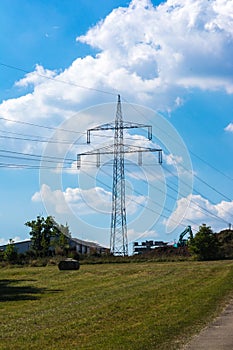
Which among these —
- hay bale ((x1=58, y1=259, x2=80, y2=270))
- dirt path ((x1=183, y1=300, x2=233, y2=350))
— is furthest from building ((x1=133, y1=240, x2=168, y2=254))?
dirt path ((x1=183, y1=300, x2=233, y2=350))

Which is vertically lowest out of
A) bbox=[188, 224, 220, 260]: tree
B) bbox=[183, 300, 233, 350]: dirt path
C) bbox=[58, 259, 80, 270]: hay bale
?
bbox=[183, 300, 233, 350]: dirt path

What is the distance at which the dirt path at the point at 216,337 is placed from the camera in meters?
12.7

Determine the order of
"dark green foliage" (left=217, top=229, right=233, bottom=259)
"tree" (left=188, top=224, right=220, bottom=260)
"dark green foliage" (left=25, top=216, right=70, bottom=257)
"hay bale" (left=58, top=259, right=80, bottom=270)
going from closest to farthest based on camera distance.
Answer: "hay bale" (left=58, top=259, right=80, bottom=270)
"tree" (left=188, top=224, right=220, bottom=260)
"dark green foliage" (left=217, top=229, right=233, bottom=259)
"dark green foliage" (left=25, top=216, right=70, bottom=257)

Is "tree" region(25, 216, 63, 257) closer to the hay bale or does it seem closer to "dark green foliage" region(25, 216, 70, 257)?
"dark green foliage" region(25, 216, 70, 257)

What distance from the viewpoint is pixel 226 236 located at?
104m

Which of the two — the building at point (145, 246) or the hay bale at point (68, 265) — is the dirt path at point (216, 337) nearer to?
the hay bale at point (68, 265)

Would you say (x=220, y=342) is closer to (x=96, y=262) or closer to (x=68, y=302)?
(x=68, y=302)

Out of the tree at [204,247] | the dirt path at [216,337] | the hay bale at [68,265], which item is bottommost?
the dirt path at [216,337]

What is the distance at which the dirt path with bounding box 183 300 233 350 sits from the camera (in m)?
12.7

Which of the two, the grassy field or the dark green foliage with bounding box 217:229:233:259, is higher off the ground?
the dark green foliage with bounding box 217:229:233:259

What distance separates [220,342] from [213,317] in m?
4.77

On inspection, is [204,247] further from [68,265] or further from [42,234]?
[42,234]

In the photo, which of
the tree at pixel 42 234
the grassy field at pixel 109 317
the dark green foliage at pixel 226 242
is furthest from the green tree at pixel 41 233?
the grassy field at pixel 109 317

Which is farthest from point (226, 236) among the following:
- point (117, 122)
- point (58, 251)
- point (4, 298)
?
point (4, 298)
